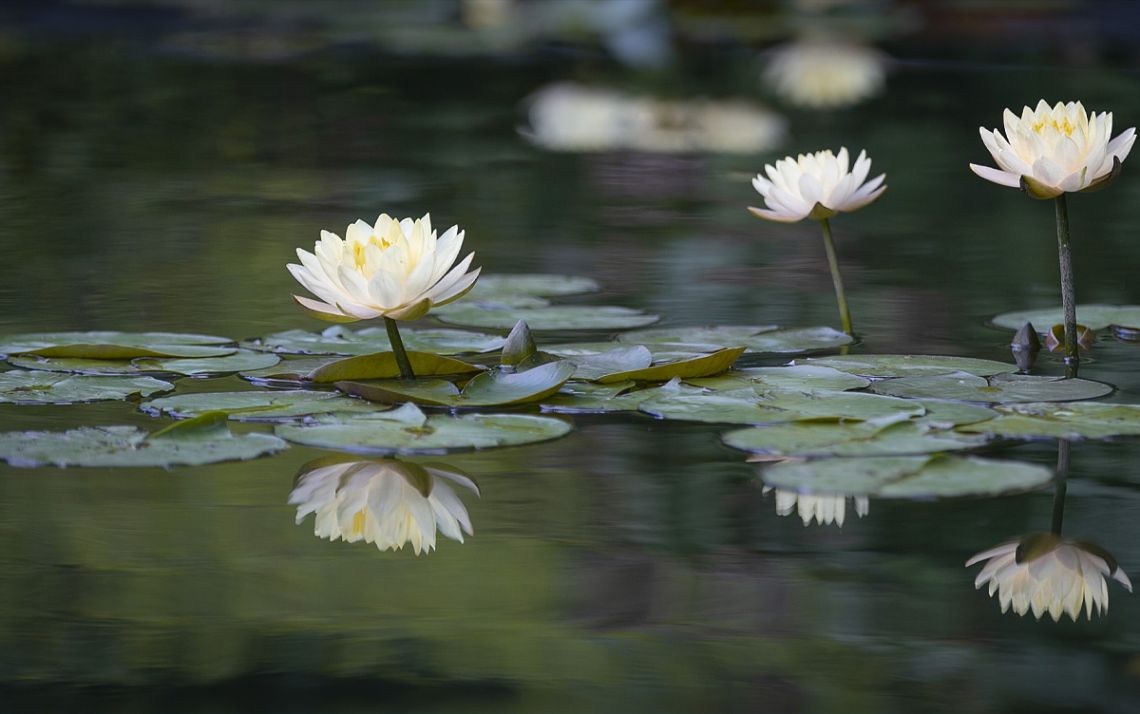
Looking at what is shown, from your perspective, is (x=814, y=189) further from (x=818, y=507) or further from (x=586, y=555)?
(x=586, y=555)

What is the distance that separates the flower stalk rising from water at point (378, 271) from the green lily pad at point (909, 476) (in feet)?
1.47

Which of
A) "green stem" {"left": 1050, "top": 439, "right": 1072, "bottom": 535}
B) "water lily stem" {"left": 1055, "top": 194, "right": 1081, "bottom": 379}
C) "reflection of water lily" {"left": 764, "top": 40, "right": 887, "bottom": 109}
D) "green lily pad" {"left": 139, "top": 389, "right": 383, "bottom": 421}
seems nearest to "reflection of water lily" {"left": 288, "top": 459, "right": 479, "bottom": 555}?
"green lily pad" {"left": 139, "top": 389, "right": 383, "bottom": 421}

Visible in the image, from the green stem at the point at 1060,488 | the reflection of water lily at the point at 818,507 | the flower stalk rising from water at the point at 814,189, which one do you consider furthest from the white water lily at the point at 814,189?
the reflection of water lily at the point at 818,507

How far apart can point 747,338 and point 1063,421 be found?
569 millimetres

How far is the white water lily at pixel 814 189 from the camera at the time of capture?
222 centimetres

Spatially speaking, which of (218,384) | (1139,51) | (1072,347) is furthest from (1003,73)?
(218,384)

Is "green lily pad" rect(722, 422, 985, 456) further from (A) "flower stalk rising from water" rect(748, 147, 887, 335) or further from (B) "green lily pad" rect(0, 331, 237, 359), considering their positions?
(B) "green lily pad" rect(0, 331, 237, 359)

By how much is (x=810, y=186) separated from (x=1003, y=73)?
534cm

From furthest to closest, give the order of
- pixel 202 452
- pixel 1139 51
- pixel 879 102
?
pixel 1139 51 → pixel 879 102 → pixel 202 452

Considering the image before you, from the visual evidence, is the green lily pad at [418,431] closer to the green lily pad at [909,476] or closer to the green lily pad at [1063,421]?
the green lily pad at [909,476]

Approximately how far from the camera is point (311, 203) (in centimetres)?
395

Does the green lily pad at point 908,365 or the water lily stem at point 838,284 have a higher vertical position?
the water lily stem at point 838,284

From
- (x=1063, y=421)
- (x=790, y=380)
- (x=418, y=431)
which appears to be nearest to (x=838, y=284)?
(x=790, y=380)

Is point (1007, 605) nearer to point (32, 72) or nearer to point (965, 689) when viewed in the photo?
point (965, 689)
